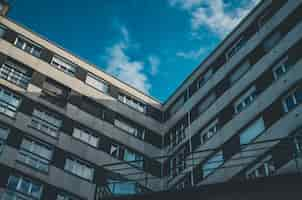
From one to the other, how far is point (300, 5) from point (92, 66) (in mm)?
15706

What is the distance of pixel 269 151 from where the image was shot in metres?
20.6

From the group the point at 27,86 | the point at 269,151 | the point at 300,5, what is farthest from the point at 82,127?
the point at 300,5

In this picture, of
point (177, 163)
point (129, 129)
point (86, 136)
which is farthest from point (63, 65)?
point (177, 163)

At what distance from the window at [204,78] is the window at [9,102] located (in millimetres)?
12395

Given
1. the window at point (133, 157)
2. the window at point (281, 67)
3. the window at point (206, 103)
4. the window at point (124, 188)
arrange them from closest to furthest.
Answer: the window at point (281, 67), the window at point (124, 188), the window at point (206, 103), the window at point (133, 157)

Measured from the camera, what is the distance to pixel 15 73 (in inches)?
1128

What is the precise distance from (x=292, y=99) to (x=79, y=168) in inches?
514

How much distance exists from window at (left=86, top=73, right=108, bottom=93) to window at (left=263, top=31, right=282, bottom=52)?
41.1 ft

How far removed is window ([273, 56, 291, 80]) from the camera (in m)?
23.1

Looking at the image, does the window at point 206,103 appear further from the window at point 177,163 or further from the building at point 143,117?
the window at point 177,163

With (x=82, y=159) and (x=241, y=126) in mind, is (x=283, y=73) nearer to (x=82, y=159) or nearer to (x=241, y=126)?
(x=241, y=126)

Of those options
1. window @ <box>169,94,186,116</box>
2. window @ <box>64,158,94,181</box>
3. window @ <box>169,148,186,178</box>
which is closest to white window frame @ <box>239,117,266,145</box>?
window @ <box>169,148,186,178</box>

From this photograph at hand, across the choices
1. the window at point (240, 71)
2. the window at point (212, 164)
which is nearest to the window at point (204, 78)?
the window at point (240, 71)

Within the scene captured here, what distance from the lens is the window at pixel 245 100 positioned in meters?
24.6
